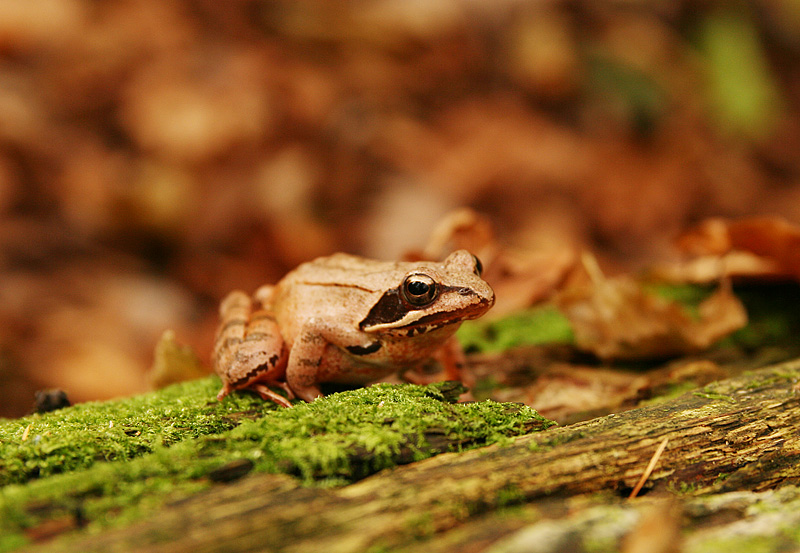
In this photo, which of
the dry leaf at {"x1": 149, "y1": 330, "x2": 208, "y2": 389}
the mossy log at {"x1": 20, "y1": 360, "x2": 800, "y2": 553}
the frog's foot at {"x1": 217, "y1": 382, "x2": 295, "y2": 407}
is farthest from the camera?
the dry leaf at {"x1": 149, "y1": 330, "x2": 208, "y2": 389}

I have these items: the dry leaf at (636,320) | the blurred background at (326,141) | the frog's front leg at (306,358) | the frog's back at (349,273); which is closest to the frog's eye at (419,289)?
the frog's back at (349,273)

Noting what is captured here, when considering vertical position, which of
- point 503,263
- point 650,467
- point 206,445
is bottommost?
point 650,467

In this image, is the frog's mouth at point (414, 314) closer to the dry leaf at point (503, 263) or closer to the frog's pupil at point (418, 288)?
the frog's pupil at point (418, 288)

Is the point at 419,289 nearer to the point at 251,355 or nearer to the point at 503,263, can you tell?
the point at 251,355

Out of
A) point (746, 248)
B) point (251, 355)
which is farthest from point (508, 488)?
point (746, 248)

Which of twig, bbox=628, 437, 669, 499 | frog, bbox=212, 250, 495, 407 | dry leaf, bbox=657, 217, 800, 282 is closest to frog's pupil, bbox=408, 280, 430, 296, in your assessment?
frog, bbox=212, 250, 495, 407

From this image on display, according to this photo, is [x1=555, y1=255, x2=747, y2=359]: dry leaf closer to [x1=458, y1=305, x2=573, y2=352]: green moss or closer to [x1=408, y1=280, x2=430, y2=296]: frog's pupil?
[x1=458, y1=305, x2=573, y2=352]: green moss

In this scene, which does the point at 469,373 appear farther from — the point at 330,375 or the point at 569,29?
the point at 569,29
